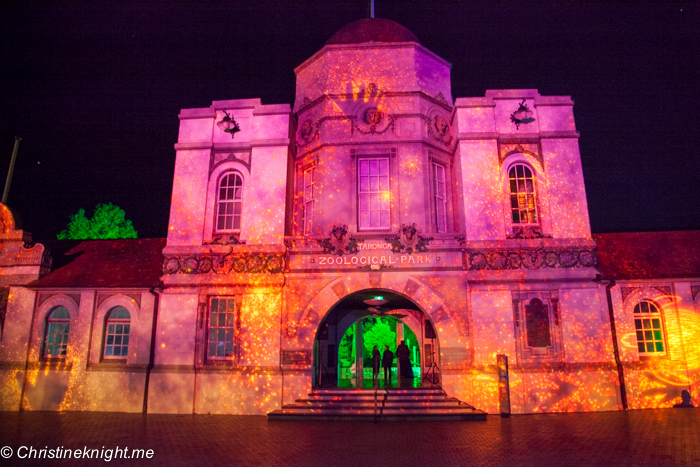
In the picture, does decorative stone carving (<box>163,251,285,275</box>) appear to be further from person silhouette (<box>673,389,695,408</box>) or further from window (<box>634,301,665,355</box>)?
person silhouette (<box>673,389,695,408</box>)

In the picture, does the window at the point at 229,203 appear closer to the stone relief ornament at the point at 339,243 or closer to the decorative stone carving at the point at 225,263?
the decorative stone carving at the point at 225,263

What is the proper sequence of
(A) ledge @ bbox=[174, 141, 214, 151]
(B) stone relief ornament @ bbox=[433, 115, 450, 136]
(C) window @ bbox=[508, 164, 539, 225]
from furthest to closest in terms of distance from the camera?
(B) stone relief ornament @ bbox=[433, 115, 450, 136], (A) ledge @ bbox=[174, 141, 214, 151], (C) window @ bbox=[508, 164, 539, 225]

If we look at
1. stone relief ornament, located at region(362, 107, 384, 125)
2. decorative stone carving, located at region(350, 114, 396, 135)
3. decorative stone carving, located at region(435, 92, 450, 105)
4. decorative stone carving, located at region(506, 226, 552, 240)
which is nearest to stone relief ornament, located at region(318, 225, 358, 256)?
decorative stone carving, located at region(350, 114, 396, 135)

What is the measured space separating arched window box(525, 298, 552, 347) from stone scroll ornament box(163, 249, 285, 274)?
912 centimetres

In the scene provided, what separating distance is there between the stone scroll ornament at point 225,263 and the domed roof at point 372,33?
10428mm

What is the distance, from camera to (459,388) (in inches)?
563

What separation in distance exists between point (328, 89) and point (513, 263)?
10.3m

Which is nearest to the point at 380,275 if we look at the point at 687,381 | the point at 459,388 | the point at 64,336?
the point at 459,388

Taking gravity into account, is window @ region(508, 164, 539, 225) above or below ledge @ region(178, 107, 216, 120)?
below

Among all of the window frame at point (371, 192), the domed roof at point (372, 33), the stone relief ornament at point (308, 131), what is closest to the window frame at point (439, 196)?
the window frame at point (371, 192)

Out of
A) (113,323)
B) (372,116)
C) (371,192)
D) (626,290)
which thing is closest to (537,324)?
(626,290)

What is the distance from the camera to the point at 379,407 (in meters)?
13.7

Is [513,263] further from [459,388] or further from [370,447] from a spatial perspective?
[370,447]
